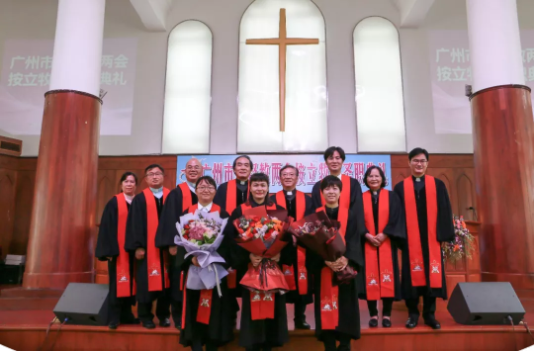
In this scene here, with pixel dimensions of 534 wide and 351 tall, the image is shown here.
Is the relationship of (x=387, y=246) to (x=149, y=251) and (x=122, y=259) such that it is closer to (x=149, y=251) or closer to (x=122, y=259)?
(x=149, y=251)

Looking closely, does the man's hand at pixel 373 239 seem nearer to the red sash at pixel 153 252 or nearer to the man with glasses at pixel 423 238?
the man with glasses at pixel 423 238

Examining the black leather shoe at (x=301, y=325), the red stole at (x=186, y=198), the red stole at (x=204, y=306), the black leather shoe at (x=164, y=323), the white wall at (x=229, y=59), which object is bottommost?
the black leather shoe at (x=164, y=323)

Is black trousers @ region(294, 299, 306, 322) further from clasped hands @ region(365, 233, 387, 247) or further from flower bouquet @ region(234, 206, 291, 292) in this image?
clasped hands @ region(365, 233, 387, 247)

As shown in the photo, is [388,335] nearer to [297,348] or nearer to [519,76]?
[297,348]

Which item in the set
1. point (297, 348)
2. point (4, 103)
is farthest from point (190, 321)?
point (4, 103)

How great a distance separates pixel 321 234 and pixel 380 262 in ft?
3.43

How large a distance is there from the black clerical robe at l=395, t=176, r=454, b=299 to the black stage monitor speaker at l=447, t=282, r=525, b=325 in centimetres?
20

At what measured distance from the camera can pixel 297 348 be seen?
2.92 meters

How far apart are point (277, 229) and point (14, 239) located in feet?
20.4

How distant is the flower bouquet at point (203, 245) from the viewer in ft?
8.39

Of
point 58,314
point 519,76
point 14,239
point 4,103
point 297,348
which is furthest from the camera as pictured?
point 4,103

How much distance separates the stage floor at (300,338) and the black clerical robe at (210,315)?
27 centimetres

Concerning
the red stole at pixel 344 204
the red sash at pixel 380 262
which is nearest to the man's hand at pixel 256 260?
the red stole at pixel 344 204

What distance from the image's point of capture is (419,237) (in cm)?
317
